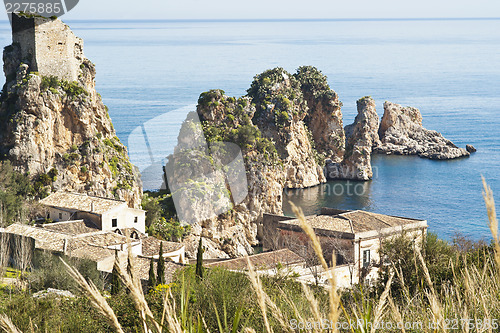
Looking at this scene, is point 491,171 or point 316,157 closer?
point 316,157

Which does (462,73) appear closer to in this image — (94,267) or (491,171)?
(491,171)

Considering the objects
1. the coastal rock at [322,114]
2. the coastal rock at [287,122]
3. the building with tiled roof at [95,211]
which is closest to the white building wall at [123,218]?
the building with tiled roof at [95,211]

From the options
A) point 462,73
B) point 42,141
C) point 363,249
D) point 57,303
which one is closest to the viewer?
point 57,303

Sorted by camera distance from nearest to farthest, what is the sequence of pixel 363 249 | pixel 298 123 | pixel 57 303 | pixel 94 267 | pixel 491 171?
1. pixel 57 303
2. pixel 94 267
3. pixel 363 249
4. pixel 298 123
5. pixel 491 171

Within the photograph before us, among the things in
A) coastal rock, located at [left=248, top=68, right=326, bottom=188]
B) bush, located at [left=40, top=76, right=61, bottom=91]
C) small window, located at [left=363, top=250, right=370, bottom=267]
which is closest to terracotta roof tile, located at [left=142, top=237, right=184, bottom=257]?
small window, located at [left=363, top=250, right=370, bottom=267]

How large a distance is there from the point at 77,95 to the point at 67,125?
1679 mm

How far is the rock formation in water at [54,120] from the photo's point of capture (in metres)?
33.3

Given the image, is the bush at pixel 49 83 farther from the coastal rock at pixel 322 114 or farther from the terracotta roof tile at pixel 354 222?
the coastal rock at pixel 322 114

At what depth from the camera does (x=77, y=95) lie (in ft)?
116

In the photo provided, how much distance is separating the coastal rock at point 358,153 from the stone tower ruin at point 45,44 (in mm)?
34464

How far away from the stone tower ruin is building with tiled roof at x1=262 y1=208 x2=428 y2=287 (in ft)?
45.0

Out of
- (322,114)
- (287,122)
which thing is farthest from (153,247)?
(322,114)

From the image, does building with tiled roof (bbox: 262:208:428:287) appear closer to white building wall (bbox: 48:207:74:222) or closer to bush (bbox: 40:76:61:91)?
white building wall (bbox: 48:207:74:222)

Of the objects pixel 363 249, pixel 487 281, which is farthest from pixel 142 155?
pixel 487 281
